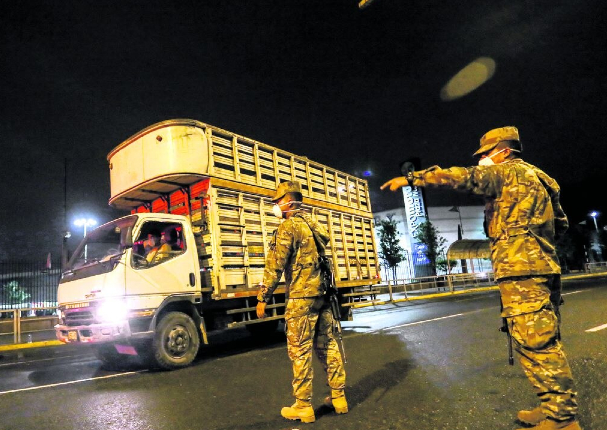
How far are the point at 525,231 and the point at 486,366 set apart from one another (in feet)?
8.05

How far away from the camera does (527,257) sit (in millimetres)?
2523

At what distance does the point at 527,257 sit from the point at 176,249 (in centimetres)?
539

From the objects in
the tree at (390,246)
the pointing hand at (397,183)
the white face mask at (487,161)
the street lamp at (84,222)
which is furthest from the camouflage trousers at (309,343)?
the street lamp at (84,222)

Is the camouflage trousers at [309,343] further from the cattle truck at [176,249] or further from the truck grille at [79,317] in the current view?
the truck grille at [79,317]

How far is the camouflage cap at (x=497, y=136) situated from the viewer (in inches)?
110

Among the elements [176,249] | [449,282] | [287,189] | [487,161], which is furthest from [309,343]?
[449,282]

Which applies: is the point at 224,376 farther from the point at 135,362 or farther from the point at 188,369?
the point at 135,362

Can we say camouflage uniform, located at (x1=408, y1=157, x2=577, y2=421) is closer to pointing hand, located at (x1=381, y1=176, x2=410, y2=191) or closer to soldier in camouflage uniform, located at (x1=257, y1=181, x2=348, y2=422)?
pointing hand, located at (x1=381, y1=176, x2=410, y2=191)

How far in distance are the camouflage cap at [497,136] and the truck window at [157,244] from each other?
16.4ft

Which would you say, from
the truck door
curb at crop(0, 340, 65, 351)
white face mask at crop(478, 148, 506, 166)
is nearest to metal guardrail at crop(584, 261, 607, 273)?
the truck door

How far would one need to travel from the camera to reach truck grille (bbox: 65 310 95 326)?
5598mm

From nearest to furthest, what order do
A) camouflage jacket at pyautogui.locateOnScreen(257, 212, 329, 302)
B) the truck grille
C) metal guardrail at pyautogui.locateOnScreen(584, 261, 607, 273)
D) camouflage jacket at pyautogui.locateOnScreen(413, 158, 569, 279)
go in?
camouflage jacket at pyautogui.locateOnScreen(413, 158, 569, 279) → camouflage jacket at pyautogui.locateOnScreen(257, 212, 329, 302) → the truck grille → metal guardrail at pyautogui.locateOnScreen(584, 261, 607, 273)

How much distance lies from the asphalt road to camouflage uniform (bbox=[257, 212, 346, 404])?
38 cm

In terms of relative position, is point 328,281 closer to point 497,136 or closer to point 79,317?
point 497,136
